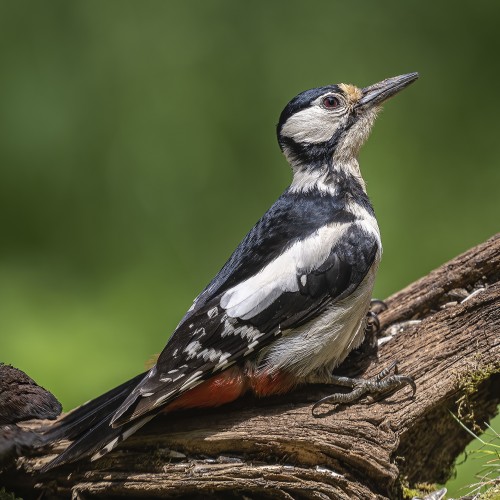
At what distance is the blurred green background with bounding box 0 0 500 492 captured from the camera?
4.92 metres

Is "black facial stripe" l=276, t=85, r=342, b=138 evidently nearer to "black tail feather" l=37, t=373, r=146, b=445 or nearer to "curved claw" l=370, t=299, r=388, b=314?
"curved claw" l=370, t=299, r=388, b=314

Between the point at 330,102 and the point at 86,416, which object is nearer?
the point at 86,416

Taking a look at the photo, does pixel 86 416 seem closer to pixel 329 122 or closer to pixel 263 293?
pixel 263 293

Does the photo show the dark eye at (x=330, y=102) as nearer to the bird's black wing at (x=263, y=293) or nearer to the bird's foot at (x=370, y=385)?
the bird's black wing at (x=263, y=293)

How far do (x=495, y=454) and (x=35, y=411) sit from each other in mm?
1478

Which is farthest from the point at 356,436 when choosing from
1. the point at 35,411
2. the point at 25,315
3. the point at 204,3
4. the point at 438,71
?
the point at 204,3

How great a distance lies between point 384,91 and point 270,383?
120cm

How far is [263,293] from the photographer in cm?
296

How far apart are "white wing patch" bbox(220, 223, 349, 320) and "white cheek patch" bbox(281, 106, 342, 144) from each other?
450 mm

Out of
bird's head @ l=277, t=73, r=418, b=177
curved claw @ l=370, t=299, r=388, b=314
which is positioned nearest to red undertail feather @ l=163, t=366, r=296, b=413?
curved claw @ l=370, t=299, r=388, b=314

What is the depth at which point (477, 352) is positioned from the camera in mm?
3074

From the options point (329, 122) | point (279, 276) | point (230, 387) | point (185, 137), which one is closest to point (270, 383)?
point (230, 387)

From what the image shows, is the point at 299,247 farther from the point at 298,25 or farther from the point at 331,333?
the point at 298,25

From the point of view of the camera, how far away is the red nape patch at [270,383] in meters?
3.01
